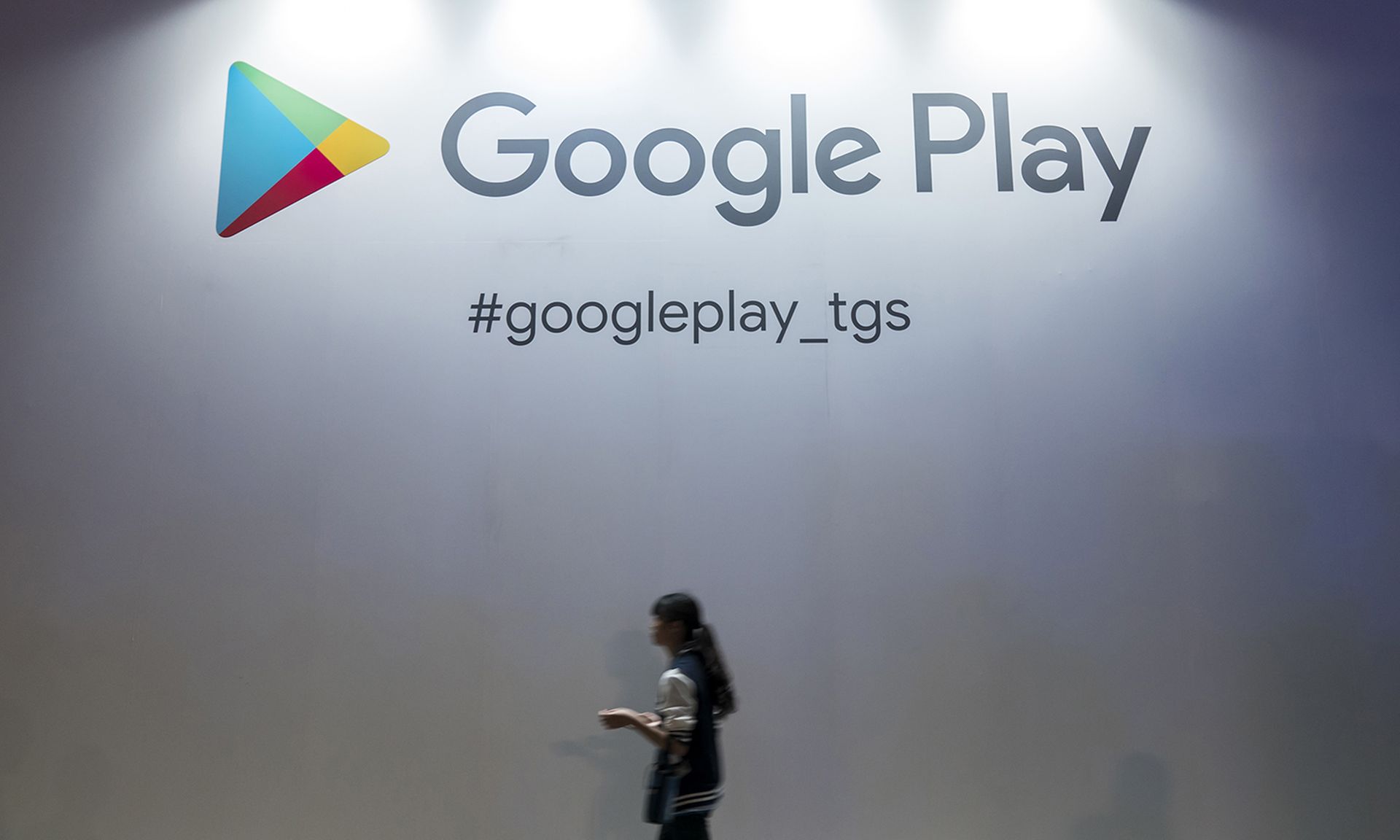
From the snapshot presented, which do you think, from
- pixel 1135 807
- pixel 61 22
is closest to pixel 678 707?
pixel 1135 807

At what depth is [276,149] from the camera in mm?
4293

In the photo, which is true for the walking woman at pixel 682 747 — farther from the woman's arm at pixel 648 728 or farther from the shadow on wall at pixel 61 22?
the shadow on wall at pixel 61 22

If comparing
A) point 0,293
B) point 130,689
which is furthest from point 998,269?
point 0,293

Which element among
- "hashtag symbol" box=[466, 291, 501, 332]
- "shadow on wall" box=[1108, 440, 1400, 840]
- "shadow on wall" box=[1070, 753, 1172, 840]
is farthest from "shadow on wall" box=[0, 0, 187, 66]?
"shadow on wall" box=[1070, 753, 1172, 840]

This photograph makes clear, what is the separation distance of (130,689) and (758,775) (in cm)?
262

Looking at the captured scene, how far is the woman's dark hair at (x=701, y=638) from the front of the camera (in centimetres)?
297

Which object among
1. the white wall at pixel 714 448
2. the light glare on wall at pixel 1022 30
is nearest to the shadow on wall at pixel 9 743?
the white wall at pixel 714 448

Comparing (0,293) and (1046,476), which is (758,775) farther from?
(0,293)

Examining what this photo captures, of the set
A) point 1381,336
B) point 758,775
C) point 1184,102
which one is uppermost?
point 1184,102

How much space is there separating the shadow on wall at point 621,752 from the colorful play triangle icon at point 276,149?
2.44 metres

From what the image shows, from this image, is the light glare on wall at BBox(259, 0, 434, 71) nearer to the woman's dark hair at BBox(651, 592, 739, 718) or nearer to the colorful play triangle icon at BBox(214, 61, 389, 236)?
the colorful play triangle icon at BBox(214, 61, 389, 236)

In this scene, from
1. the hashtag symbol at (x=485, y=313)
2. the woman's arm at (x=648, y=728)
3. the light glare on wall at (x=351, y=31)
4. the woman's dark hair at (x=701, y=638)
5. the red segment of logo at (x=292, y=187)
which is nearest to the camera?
the woman's arm at (x=648, y=728)

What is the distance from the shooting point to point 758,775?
12.7ft

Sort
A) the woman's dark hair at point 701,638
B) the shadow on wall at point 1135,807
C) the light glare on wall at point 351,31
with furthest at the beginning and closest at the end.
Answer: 1. the light glare on wall at point 351,31
2. the shadow on wall at point 1135,807
3. the woman's dark hair at point 701,638
